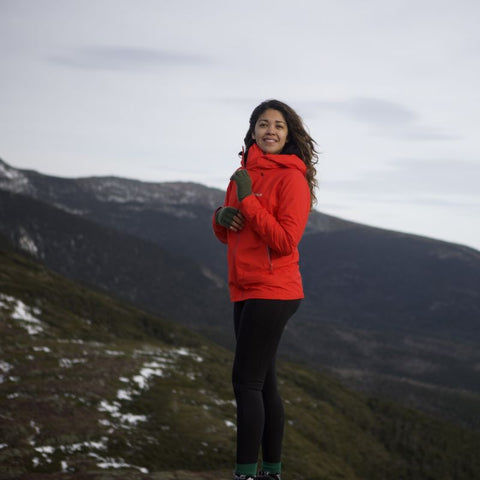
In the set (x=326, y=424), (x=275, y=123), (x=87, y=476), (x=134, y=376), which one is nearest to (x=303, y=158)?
(x=275, y=123)

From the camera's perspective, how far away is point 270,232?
619cm

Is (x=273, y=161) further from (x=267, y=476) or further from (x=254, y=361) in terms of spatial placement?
(x=267, y=476)

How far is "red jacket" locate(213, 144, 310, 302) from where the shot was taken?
6.27 m

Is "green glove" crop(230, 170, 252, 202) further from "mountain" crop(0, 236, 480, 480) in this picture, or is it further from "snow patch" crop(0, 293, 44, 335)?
"snow patch" crop(0, 293, 44, 335)

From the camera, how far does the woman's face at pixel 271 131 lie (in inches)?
272

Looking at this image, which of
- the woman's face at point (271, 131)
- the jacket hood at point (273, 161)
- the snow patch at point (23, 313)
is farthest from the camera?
the snow patch at point (23, 313)

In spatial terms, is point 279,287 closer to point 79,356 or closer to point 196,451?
point 196,451

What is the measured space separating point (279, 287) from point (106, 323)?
299ft

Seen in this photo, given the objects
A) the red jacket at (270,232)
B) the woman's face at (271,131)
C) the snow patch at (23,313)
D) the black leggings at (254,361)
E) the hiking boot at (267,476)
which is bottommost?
the snow patch at (23,313)

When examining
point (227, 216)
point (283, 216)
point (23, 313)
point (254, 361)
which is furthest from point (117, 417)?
point (23, 313)

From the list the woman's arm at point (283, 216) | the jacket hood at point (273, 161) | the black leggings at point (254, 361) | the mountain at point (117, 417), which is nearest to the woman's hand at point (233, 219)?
the woman's arm at point (283, 216)

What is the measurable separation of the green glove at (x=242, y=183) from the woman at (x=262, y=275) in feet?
0.04

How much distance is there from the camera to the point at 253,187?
6.63 m

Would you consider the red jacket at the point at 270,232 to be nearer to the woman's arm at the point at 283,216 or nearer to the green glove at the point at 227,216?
the woman's arm at the point at 283,216
